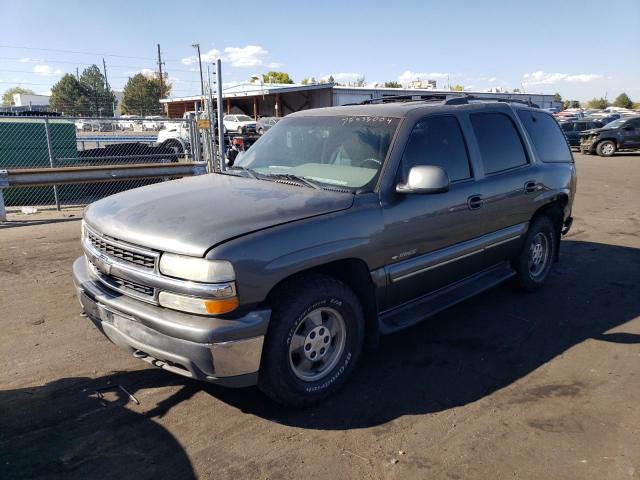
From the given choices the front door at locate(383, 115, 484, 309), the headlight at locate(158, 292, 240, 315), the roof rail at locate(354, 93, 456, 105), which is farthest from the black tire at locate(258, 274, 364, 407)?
the roof rail at locate(354, 93, 456, 105)

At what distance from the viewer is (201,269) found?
2.81 metres

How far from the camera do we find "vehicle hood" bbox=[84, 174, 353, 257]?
9.69ft

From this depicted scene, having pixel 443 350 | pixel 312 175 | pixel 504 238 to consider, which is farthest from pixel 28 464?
pixel 504 238

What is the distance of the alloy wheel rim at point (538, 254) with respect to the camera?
18.3 feet

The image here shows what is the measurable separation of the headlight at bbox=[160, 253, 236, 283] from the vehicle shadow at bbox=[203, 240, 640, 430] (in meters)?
1.09

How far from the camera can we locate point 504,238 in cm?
493

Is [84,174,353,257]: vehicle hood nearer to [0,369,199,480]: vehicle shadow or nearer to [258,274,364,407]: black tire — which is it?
[258,274,364,407]: black tire

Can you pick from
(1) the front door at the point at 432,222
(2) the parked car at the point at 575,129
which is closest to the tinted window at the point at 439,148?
(1) the front door at the point at 432,222

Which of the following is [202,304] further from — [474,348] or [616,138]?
[616,138]

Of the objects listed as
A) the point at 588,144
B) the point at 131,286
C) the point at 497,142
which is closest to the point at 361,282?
the point at 131,286

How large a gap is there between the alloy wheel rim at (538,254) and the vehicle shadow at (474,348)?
0.25 metres

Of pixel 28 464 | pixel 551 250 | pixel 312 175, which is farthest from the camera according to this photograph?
pixel 551 250

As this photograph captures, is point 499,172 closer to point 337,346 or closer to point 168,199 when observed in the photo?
point 337,346

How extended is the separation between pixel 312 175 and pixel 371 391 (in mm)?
1659
